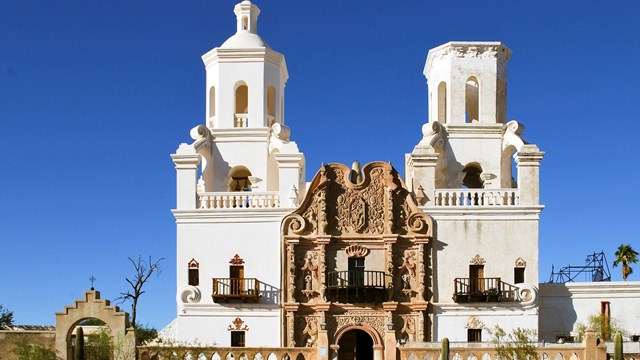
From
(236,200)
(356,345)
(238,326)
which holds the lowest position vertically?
(356,345)

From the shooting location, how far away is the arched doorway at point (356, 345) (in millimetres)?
46094

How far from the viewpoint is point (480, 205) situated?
46.3 m

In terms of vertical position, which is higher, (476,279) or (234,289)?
(476,279)

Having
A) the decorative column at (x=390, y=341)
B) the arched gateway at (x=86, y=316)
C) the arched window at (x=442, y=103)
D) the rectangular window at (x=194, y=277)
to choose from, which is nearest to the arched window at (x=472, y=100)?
the arched window at (x=442, y=103)

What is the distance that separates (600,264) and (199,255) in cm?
1830

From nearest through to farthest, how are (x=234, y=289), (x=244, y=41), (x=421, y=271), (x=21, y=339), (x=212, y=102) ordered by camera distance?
1. (x=21, y=339)
2. (x=234, y=289)
3. (x=421, y=271)
4. (x=244, y=41)
5. (x=212, y=102)

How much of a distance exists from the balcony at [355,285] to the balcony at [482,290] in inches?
128

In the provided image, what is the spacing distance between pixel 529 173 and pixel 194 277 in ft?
50.7

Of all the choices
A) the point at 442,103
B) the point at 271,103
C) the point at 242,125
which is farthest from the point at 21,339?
the point at 442,103

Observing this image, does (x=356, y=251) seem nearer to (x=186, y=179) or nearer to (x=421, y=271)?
(x=421, y=271)

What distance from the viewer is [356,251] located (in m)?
46.4

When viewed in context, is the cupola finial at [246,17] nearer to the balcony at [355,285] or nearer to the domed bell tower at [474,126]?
the domed bell tower at [474,126]

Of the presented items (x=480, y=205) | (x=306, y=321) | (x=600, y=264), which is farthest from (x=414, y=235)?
(x=600, y=264)

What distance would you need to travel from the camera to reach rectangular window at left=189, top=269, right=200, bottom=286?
46.3 metres
